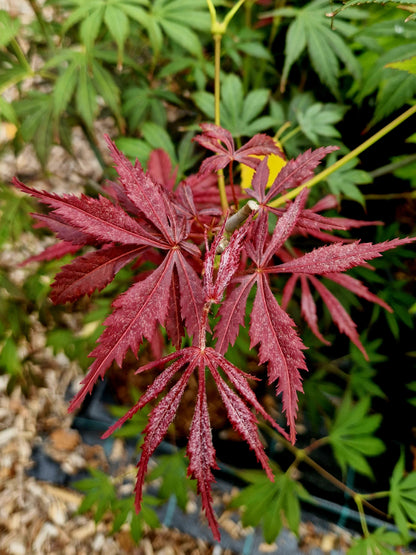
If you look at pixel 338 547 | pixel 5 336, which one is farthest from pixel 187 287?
pixel 338 547

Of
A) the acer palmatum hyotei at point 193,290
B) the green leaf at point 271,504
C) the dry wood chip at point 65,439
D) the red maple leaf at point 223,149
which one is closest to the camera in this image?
the acer palmatum hyotei at point 193,290

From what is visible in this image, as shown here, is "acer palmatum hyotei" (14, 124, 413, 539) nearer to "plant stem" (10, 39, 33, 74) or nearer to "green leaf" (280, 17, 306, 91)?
"green leaf" (280, 17, 306, 91)

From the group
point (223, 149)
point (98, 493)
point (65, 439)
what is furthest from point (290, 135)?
point (65, 439)

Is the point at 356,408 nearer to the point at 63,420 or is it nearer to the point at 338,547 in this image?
the point at 338,547

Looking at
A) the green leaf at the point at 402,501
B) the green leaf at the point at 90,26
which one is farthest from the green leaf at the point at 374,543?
the green leaf at the point at 90,26

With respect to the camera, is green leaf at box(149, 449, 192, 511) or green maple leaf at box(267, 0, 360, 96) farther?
green leaf at box(149, 449, 192, 511)

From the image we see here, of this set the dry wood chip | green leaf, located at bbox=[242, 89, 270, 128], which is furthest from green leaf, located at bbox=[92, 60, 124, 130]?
the dry wood chip

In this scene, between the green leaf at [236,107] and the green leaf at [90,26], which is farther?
the green leaf at [236,107]

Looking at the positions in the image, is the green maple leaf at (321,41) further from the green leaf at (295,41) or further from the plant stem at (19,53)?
the plant stem at (19,53)
